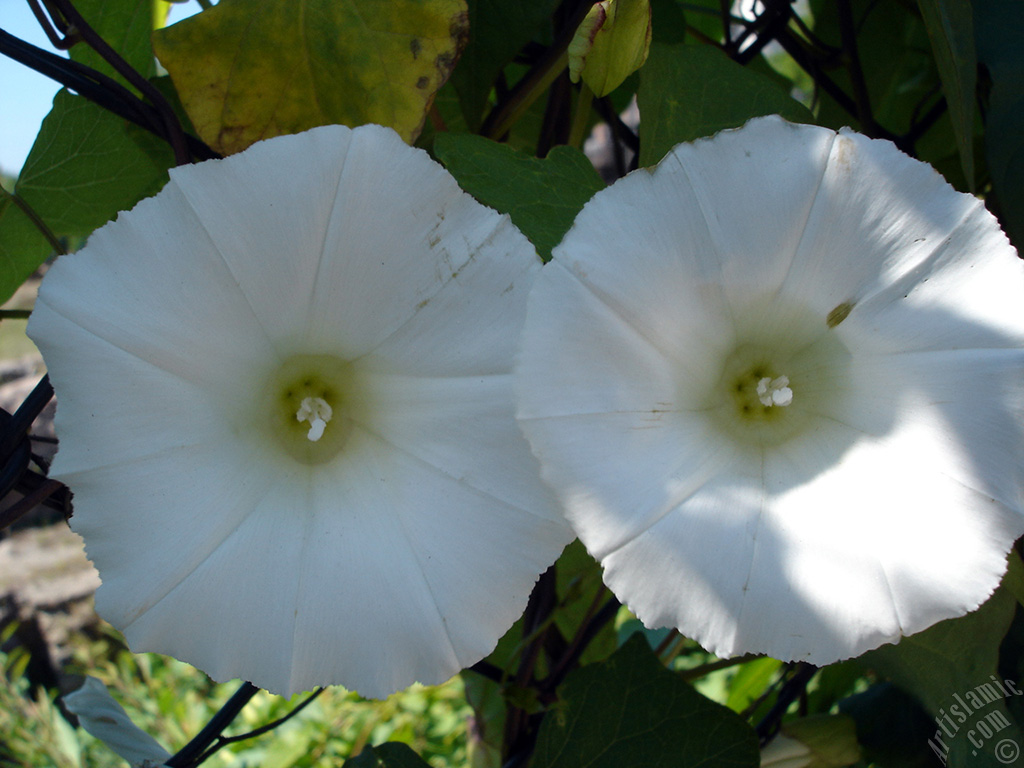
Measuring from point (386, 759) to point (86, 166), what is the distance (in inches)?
32.2

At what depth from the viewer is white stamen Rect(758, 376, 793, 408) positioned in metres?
0.78

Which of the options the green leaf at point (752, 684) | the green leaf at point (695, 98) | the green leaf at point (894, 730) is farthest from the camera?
the green leaf at point (752, 684)

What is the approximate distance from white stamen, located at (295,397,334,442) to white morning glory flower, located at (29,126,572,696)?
0.25 feet

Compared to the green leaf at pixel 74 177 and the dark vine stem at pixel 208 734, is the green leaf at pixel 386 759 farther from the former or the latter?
the green leaf at pixel 74 177

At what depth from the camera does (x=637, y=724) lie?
1024mm

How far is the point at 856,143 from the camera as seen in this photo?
2.18 feet

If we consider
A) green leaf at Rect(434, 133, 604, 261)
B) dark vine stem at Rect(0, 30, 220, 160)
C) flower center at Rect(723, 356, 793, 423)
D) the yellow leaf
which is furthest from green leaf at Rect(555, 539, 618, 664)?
dark vine stem at Rect(0, 30, 220, 160)

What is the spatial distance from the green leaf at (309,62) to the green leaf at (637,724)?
71 centimetres

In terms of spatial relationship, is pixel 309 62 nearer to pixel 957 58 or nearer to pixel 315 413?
pixel 315 413

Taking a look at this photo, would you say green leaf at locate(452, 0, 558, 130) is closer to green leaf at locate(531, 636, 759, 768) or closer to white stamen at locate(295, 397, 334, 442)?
white stamen at locate(295, 397, 334, 442)

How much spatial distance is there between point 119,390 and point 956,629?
2.89 feet

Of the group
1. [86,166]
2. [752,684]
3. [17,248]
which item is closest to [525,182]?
[86,166]

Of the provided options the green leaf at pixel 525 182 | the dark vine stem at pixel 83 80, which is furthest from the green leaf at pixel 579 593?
the dark vine stem at pixel 83 80

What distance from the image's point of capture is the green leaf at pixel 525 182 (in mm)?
782
